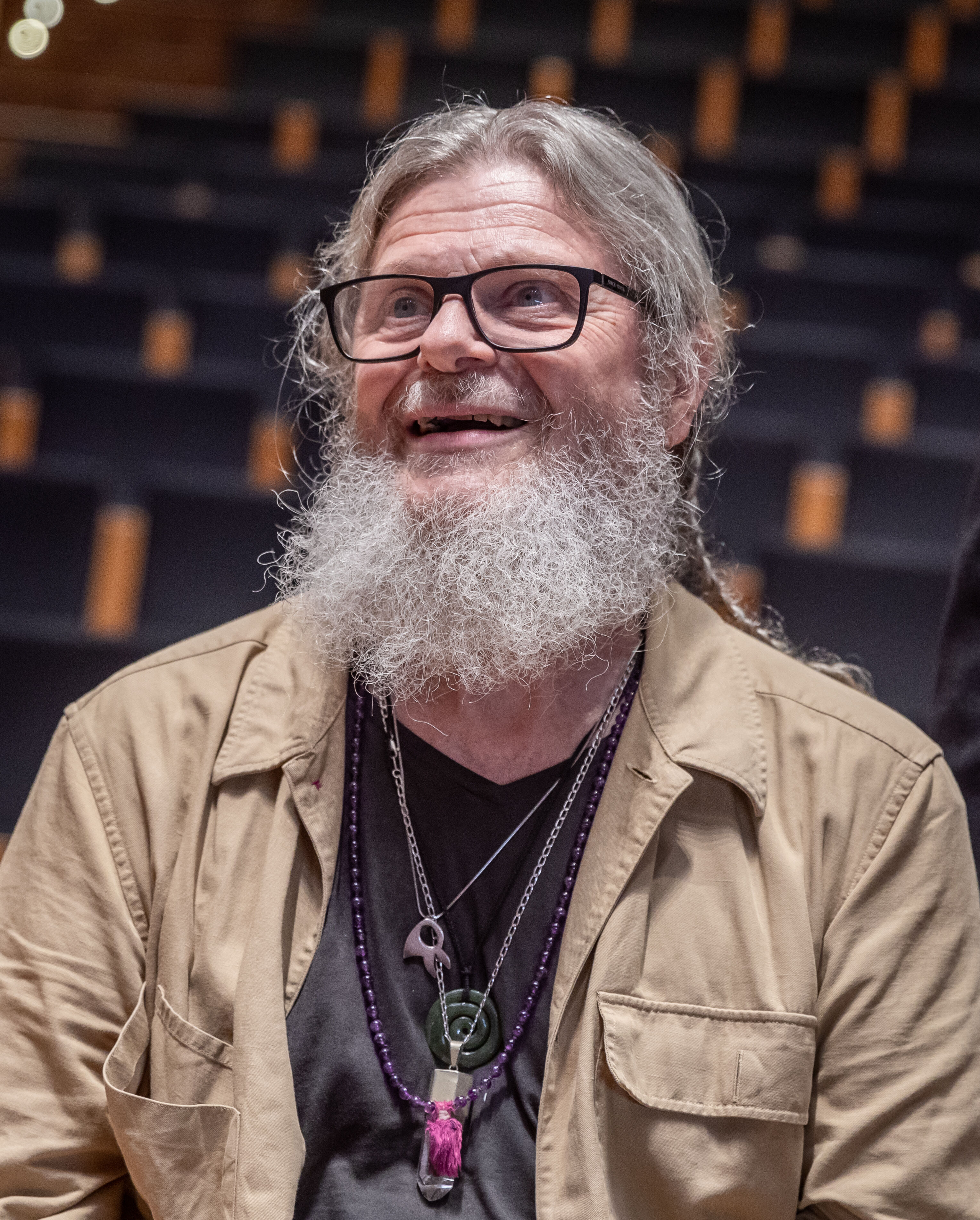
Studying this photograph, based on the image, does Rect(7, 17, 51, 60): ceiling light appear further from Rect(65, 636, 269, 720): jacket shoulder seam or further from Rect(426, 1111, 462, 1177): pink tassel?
Rect(426, 1111, 462, 1177): pink tassel

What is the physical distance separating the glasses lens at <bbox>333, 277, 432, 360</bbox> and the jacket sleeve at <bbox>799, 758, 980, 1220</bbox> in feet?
1.90

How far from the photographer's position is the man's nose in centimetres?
106

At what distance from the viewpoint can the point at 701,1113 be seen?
36.1 inches

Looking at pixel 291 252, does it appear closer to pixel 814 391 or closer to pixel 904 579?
pixel 814 391

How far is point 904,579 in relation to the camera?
2.10 m

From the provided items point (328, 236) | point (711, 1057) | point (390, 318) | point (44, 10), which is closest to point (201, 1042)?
point (711, 1057)

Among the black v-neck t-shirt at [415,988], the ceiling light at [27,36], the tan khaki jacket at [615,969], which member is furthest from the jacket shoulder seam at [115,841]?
the ceiling light at [27,36]

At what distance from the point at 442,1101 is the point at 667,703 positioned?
1.22ft

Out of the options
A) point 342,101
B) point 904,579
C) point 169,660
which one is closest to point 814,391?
point 904,579

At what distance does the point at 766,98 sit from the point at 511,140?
3.64 metres

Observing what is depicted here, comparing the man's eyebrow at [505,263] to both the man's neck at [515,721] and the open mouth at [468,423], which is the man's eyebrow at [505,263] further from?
the man's neck at [515,721]

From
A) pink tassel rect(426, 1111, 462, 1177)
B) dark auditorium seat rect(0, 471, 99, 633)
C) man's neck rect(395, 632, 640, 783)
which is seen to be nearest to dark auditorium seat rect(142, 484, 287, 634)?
dark auditorium seat rect(0, 471, 99, 633)

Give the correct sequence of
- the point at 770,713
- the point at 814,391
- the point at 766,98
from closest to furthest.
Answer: the point at 770,713 → the point at 814,391 → the point at 766,98

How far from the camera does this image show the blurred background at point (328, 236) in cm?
216
